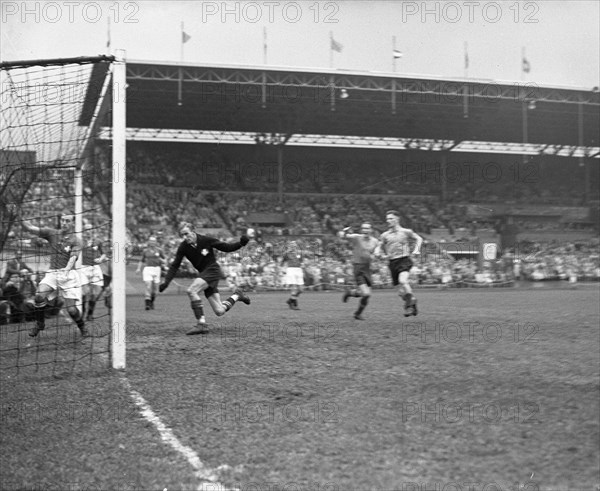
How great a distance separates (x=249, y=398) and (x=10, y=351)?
5.34 m

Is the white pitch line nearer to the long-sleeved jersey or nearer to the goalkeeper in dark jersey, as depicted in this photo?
the goalkeeper in dark jersey

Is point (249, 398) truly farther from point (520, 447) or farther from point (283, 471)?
point (520, 447)

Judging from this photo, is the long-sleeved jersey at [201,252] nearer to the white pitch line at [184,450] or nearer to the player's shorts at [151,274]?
the white pitch line at [184,450]

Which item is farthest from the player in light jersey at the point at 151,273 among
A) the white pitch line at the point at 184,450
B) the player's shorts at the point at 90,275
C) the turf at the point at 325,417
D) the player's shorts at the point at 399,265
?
the white pitch line at the point at 184,450

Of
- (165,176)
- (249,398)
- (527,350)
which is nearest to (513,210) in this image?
(165,176)

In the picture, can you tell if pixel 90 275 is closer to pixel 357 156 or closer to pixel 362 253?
pixel 362 253

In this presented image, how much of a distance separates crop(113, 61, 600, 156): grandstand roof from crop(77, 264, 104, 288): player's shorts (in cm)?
2039

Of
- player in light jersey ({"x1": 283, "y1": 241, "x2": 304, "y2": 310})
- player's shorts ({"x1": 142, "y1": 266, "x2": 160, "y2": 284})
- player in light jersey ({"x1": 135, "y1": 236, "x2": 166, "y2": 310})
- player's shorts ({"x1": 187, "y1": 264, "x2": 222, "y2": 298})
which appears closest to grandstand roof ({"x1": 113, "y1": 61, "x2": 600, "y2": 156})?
player in light jersey ({"x1": 283, "y1": 241, "x2": 304, "y2": 310})

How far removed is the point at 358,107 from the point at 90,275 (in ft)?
98.0

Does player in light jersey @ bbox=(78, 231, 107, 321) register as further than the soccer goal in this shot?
Yes

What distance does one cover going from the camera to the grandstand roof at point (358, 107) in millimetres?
35500

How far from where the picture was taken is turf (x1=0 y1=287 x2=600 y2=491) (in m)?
3.89

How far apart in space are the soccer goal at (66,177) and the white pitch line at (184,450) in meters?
2.14

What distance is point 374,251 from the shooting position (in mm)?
13750
